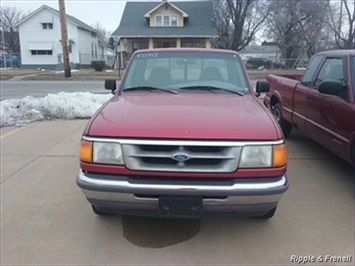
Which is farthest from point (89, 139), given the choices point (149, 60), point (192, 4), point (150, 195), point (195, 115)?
point (192, 4)

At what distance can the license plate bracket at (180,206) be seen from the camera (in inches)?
113

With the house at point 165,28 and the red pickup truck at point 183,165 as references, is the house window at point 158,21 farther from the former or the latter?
the red pickup truck at point 183,165

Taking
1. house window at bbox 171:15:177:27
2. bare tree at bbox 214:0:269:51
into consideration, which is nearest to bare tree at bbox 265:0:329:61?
bare tree at bbox 214:0:269:51

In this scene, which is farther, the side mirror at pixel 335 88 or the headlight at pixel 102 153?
the side mirror at pixel 335 88

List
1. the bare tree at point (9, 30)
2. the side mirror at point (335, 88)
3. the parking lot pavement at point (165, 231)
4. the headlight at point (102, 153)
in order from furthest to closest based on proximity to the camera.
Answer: the bare tree at point (9, 30) → the side mirror at point (335, 88) → the parking lot pavement at point (165, 231) → the headlight at point (102, 153)

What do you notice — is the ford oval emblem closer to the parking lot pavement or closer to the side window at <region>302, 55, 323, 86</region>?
the parking lot pavement

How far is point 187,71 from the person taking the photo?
449 centimetres

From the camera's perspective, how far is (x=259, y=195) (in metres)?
2.88

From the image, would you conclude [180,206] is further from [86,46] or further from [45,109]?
[86,46]

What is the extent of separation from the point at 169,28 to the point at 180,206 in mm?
37651

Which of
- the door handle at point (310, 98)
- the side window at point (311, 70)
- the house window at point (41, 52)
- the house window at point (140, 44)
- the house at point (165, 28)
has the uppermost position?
the house at point (165, 28)

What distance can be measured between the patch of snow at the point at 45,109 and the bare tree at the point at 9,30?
53.9 m

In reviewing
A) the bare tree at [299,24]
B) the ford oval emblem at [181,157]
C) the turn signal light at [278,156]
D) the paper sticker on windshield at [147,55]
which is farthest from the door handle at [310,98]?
the bare tree at [299,24]

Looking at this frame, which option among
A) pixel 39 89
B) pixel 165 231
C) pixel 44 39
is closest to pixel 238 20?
pixel 44 39
